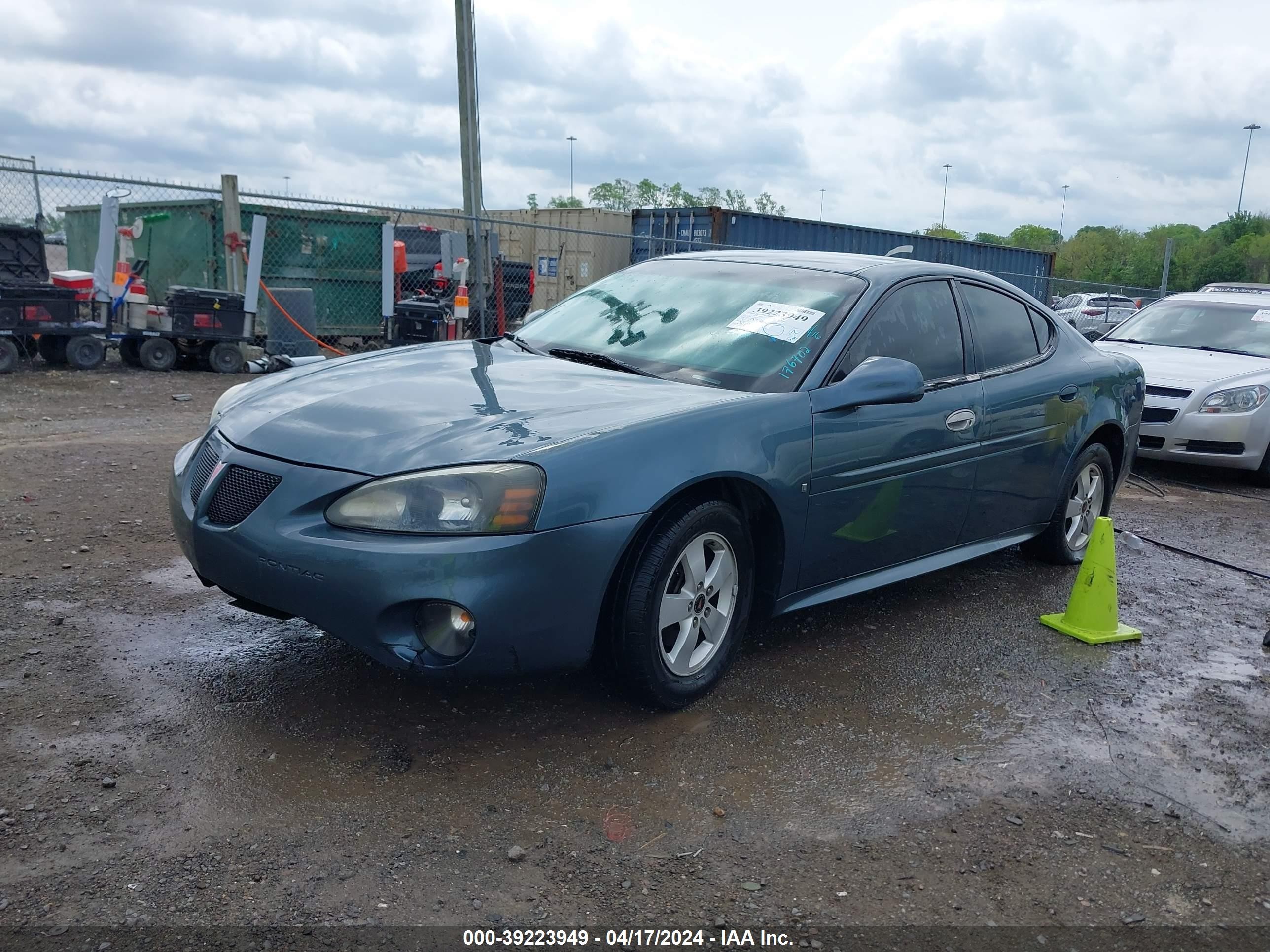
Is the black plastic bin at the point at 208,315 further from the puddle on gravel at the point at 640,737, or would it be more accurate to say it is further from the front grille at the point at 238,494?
the front grille at the point at 238,494

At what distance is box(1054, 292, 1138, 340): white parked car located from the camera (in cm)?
2733

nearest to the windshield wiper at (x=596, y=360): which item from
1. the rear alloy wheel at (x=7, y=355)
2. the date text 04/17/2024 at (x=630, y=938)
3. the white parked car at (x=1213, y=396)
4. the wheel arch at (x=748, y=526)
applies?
the wheel arch at (x=748, y=526)

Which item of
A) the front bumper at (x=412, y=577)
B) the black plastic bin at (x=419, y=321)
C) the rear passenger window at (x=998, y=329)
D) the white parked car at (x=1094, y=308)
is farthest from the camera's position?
the white parked car at (x=1094, y=308)

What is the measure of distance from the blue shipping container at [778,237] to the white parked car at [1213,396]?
34.0ft

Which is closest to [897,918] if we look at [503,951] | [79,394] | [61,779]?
[503,951]

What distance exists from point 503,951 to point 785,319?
261 centimetres

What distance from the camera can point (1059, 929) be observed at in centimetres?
259

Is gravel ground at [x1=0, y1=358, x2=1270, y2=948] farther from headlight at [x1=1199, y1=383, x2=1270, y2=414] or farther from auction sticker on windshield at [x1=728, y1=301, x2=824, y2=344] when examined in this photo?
headlight at [x1=1199, y1=383, x2=1270, y2=414]

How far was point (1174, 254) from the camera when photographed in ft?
183

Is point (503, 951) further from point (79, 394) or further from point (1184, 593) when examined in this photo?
point (79, 394)

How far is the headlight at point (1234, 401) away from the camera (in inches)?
328

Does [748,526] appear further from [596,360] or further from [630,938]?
[630,938]

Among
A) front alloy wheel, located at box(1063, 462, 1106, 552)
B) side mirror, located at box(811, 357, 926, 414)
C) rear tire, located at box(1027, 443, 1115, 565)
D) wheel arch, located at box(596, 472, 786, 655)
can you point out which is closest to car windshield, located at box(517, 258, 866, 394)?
side mirror, located at box(811, 357, 926, 414)

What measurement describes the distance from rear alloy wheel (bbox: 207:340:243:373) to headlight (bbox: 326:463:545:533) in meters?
9.46
